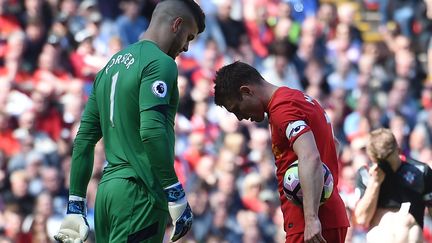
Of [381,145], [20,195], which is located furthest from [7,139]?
[381,145]

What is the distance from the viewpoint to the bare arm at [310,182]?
5.84 metres

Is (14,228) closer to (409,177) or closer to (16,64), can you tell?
(16,64)

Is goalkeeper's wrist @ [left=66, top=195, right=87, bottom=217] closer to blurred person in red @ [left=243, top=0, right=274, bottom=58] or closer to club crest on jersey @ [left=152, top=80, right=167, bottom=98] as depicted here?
club crest on jersey @ [left=152, top=80, right=167, bottom=98]

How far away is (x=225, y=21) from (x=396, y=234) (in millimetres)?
6039

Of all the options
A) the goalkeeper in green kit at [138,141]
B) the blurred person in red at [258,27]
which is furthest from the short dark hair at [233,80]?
the blurred person in red at [258,27]

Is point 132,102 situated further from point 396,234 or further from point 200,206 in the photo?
point 200,206

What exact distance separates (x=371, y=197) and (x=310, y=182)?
3.11 meters

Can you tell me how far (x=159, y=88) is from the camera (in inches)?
230

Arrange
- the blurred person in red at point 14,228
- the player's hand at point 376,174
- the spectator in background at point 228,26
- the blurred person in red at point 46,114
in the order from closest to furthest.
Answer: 1. the player's hand at point 376,174
2. the blurred person in red at point 14,228
3. the blurred person in red at point 46,114
4. the spectator in background at point 228,26

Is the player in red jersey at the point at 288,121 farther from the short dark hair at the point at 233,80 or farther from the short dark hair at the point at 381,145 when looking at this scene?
the short dark hair at the point at 381,145

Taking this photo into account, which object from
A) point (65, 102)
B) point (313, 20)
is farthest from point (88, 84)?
point (313, 20)

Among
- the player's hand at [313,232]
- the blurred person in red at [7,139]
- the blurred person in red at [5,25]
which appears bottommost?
the blurred person in red at [7,139]

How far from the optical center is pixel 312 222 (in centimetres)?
584

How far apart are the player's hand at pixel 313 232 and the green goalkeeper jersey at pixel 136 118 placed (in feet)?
2.57
